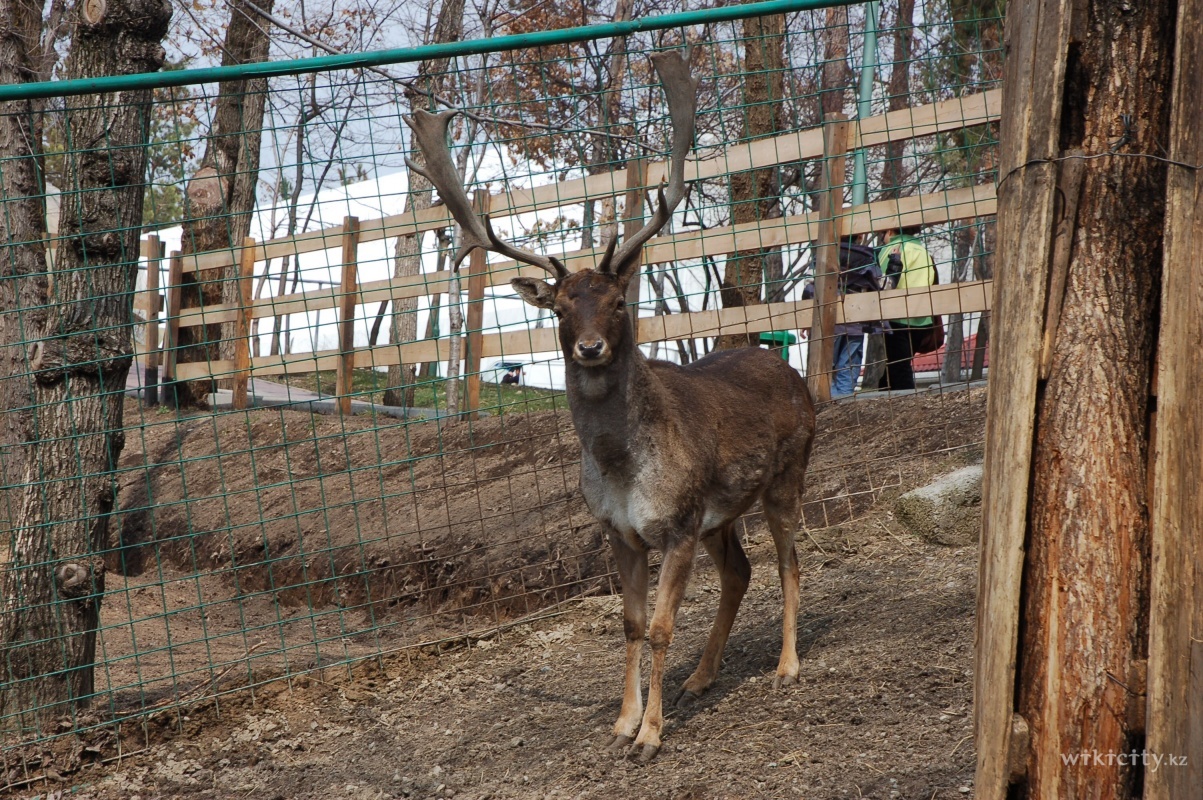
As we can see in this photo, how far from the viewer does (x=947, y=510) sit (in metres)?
7.12

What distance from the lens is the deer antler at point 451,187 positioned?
17.8 feet

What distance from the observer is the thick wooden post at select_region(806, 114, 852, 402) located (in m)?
8.34

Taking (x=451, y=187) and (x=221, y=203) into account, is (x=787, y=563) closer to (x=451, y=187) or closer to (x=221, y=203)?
(x=451, y=187)

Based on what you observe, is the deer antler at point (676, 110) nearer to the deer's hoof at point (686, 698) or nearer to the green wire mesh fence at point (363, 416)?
the green wire mesh fence at point (363, 416)

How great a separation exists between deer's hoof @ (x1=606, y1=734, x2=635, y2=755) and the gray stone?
297 centimetres

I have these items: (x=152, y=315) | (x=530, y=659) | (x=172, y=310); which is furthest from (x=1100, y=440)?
(x=152, y=315)

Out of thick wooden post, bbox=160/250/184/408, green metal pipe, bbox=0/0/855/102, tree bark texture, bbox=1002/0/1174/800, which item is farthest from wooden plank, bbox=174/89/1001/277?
thick wooden post, bbox=160/250/184/408

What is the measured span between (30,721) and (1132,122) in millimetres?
5942

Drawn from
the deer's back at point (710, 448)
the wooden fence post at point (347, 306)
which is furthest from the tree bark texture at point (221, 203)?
the deer's back at point (710, 448)

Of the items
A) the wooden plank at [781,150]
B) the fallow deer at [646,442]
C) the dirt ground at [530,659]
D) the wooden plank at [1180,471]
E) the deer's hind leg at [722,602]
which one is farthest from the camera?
the wooden plank at [781,150]

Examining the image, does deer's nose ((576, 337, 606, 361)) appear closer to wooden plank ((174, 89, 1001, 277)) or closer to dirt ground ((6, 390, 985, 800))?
dirt ground ((6, 390, 985, 800))

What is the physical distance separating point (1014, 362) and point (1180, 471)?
21.2 inches

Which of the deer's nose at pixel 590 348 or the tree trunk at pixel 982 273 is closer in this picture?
the deer's nose at pixel 590 348

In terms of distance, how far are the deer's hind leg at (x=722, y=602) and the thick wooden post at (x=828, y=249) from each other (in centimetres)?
264
